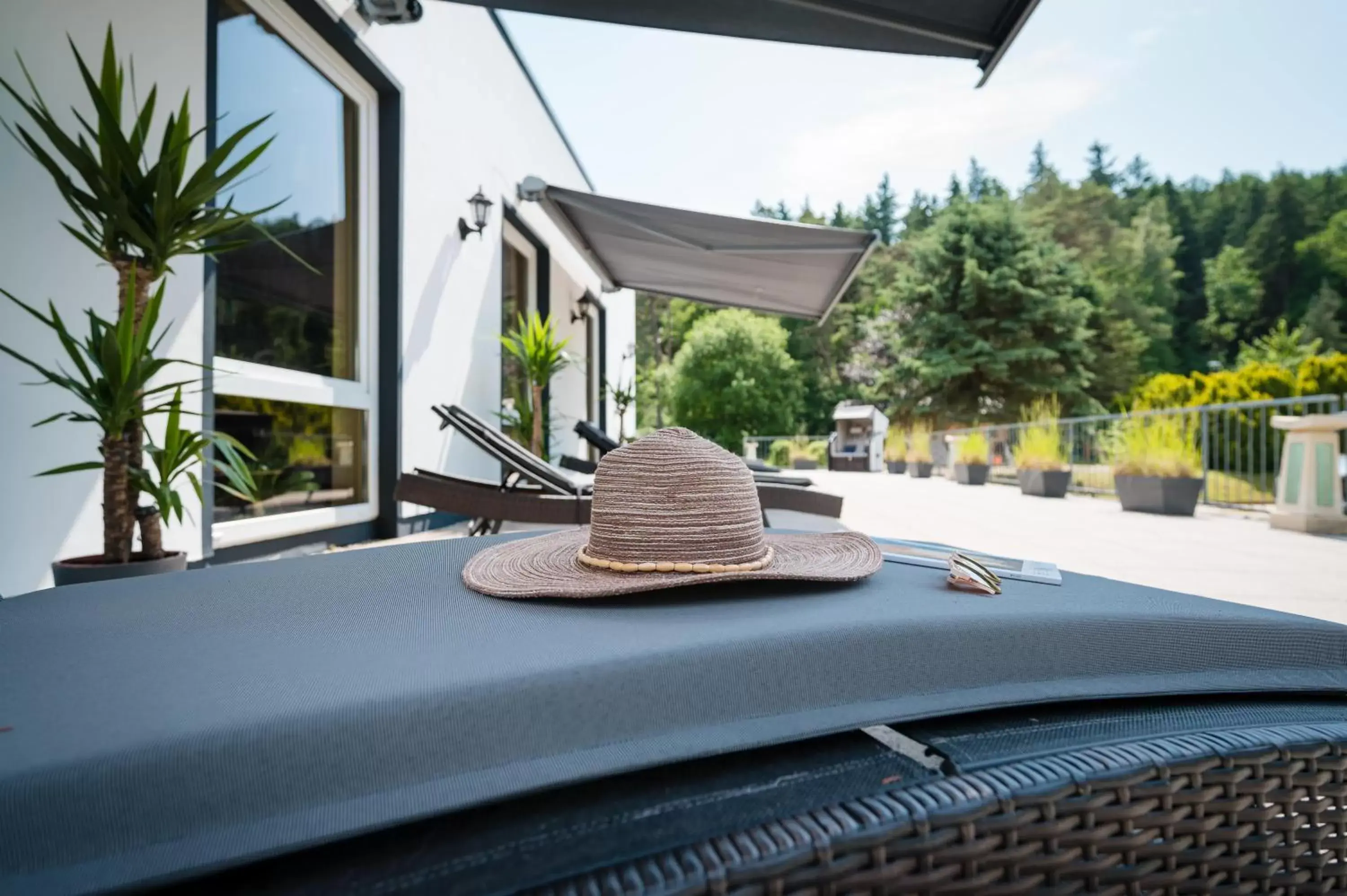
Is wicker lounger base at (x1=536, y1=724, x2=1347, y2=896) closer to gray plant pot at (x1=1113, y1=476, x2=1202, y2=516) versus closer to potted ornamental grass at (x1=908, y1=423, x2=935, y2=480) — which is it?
gray plant pot at (x1=1113, y1=476, x2=1202, y2=516)

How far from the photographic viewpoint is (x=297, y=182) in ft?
11.7

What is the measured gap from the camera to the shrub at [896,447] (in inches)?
614

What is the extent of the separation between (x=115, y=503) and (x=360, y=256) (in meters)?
2.53

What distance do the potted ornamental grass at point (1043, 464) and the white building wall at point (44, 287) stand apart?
331 inches

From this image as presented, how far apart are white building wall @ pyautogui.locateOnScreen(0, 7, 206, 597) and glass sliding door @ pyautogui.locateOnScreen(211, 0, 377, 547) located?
1.79 feet

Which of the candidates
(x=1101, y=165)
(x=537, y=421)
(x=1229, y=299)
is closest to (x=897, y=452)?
(x=537, y=421)

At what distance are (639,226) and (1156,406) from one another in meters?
14.3

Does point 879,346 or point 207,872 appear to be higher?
point 879,346

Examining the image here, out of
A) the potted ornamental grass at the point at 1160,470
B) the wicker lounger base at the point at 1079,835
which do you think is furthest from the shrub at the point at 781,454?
the wicker lounger base at the point at 1079,835

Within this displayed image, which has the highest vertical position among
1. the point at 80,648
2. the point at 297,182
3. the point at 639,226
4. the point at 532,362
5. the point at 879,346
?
the point at 879,346

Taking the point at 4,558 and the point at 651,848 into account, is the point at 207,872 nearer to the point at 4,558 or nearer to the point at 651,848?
the point at 651,848

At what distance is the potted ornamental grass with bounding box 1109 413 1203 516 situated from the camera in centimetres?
608

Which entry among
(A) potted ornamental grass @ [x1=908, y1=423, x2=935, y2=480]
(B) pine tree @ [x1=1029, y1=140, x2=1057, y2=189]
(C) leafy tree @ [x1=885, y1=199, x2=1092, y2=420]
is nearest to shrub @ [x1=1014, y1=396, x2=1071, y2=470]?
(A) potted ornamental grass @ [x1=908, y1=423, x2=935, y2=480]

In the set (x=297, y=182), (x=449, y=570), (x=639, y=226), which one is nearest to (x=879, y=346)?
(x=639, y=226)
